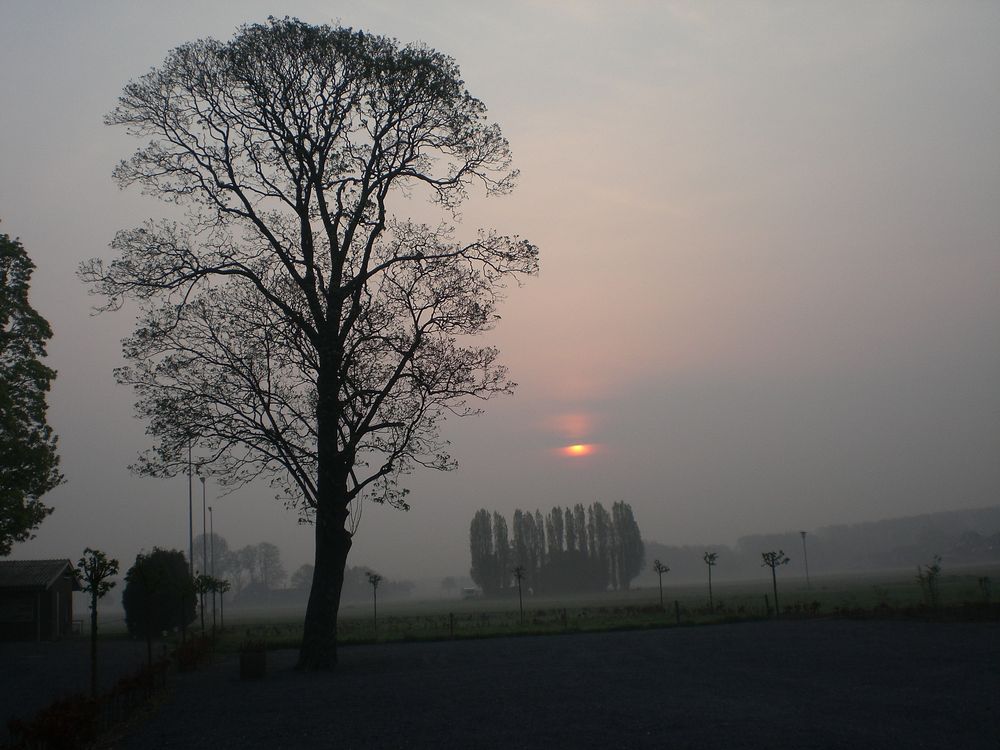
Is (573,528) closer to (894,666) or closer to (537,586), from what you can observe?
(537,586)

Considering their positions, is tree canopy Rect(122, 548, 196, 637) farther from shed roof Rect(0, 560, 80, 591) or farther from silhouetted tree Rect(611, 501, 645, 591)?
silhouetted tree Rect(611, 501, 645, 591)

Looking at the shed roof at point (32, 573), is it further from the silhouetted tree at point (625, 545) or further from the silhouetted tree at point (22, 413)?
the silhouetted tree at point (625, 545)

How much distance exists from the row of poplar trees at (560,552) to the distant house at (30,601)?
8349 cm

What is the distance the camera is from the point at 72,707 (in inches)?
434

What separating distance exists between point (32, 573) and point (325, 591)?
26.8 meters

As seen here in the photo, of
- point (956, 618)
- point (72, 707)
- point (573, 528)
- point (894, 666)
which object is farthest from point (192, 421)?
point (573, 528)

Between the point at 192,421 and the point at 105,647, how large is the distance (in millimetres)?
21119

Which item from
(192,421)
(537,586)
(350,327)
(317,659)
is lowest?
(537,586)

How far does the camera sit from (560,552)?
4823 inches

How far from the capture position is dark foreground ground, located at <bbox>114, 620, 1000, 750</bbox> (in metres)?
11.0

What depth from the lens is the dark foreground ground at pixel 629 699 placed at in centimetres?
1097

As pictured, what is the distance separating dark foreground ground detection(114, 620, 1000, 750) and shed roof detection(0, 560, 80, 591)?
20160mm

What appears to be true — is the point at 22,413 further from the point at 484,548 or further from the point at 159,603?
the point at 484,548

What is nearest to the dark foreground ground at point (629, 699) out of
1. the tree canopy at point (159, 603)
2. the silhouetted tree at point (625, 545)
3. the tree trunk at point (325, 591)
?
the tree trunk at point (325, 591)
